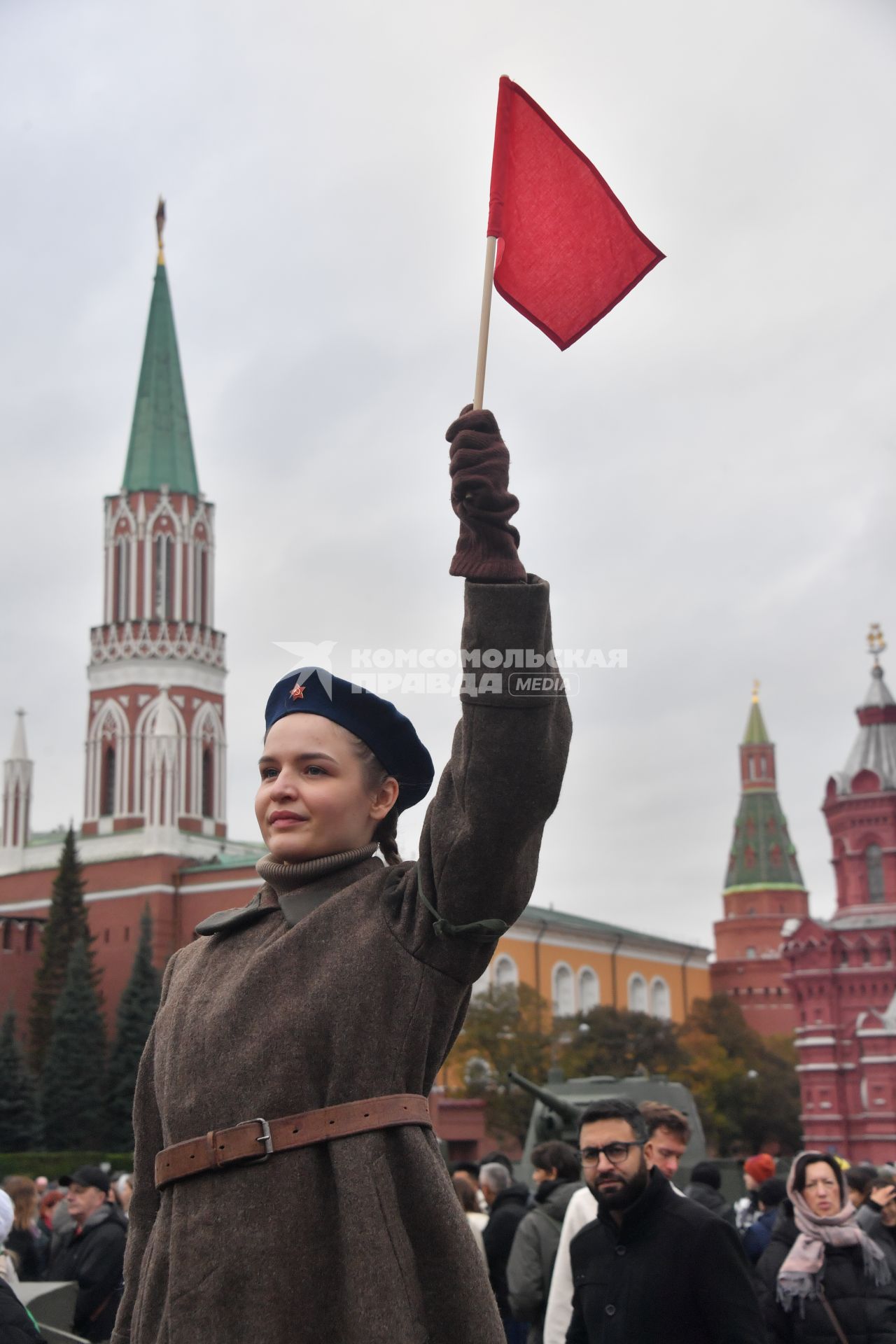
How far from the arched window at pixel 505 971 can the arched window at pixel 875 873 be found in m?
15.1

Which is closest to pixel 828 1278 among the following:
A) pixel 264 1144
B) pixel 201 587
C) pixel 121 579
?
pixel 264 1144

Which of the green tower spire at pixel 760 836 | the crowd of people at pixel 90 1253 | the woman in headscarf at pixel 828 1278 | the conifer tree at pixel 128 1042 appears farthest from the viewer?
the green tower spire at pixel 760 836

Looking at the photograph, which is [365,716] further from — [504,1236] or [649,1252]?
[504,1236]

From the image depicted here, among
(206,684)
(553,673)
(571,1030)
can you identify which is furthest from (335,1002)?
(206,684)

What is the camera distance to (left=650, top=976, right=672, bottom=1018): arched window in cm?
8162

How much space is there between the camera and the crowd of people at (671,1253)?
177 inches

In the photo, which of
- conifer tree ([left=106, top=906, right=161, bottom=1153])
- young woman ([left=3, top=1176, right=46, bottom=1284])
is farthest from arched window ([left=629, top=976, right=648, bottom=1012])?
young woman ([left=3, top=1176, right=46, bottom=1284])

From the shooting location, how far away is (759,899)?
9256 cm

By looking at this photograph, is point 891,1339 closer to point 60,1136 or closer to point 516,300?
point 516,300

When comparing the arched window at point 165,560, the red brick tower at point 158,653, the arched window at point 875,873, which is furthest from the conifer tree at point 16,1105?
the arched window at point 875,873

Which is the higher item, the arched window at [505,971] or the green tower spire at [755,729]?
the green tower spire at [755,729]

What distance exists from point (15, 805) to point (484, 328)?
66.7 metres

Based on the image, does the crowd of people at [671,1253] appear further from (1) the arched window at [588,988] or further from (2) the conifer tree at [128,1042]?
(1) the arched window at [588,988]

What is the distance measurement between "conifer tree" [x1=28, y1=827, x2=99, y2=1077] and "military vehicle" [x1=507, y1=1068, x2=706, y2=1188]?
3875 cm
